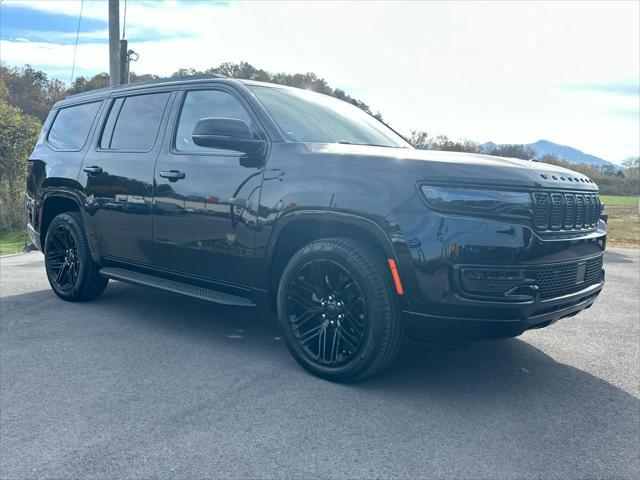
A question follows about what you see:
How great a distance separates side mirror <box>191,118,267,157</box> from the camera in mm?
3975

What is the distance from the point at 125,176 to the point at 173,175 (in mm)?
672

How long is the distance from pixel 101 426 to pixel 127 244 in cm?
223

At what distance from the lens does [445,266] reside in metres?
3.31

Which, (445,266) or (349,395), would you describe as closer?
(445,266)

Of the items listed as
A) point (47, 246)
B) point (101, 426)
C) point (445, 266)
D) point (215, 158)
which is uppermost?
point (215, 158)

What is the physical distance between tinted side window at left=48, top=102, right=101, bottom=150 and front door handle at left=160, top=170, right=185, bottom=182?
1.53 meters

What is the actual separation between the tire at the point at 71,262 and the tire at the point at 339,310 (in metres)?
2.56

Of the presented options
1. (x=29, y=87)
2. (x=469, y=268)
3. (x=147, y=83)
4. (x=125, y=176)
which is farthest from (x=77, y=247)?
(x=29, y=87)

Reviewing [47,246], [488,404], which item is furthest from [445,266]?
[47,246]

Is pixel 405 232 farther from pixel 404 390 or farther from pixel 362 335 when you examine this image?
pixel 404 390

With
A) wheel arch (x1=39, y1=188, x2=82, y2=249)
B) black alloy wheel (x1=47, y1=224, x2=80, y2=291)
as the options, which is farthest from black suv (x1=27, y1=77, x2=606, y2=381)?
black alloy wheel (x1=47, y1=224, x2=80, y2=291)

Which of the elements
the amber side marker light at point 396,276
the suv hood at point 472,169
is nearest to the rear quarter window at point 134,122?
the suv hood at point 472,169

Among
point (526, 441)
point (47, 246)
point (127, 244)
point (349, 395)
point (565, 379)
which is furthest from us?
point (47, 246)

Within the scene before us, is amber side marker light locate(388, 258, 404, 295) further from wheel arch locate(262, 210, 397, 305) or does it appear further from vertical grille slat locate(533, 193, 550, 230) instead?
vertical grille slat locate(533, 193, 550, 230)
